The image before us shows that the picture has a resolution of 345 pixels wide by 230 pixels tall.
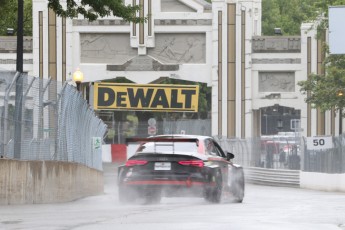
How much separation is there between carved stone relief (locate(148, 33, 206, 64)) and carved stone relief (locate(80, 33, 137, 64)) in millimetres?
1374

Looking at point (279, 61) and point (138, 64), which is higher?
point (279, 61)

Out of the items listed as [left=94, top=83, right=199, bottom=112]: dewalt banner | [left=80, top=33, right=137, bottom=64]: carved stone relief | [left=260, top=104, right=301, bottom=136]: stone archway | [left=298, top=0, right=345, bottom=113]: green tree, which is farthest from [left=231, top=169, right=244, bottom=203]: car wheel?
[left=260, top=104, right=301, bottom=136]: stone archway

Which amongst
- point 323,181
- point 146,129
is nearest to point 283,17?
point 146,129

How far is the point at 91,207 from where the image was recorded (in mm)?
22391

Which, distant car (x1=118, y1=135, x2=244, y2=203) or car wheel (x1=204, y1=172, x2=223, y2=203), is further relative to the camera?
car wheel (x1=204, y1=172, x2=223, y2=203)

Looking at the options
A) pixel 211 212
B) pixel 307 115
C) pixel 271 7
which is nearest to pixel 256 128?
pixel 307 115

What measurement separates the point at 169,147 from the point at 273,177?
25.1 meters

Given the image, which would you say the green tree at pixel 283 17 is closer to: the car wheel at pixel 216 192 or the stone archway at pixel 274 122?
the stone archway at pixel 274 122

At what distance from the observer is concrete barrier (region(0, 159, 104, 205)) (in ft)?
72.9

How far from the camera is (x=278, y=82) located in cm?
6600

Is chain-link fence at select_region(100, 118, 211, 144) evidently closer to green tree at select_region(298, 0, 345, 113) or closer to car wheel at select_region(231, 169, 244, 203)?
green tree at select_region(298, 0, 345, 113)

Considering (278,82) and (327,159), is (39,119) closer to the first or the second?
(327,159)

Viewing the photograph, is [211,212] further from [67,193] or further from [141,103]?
[141,103]

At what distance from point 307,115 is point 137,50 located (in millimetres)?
10328
